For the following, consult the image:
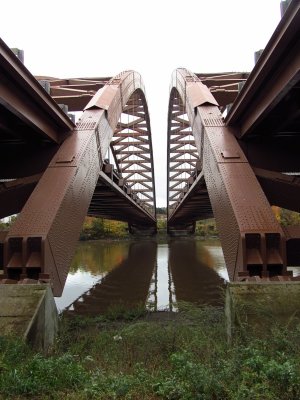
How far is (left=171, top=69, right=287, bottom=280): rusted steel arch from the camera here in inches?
250

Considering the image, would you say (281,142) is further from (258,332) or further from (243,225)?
(258,332)

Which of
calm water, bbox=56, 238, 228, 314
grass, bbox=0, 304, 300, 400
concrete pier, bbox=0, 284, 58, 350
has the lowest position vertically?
calm water, bbox=56, 238, 228, 314

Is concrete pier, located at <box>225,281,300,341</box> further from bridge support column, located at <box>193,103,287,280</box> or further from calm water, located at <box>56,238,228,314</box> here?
calm water, located at <box>56,238,228,314</box>

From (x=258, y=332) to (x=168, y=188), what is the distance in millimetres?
44131

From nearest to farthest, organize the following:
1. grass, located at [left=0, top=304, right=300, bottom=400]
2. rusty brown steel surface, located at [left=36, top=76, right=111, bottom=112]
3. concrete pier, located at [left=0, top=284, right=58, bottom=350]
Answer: grass, located at [left=0, top=304, right=300, bottom=400] < concrete pier, located at [left=0, top=284, right=58, bottom=350] < rusty brown steel surface, located at [left=36, top=76, right=111, bottom=112]

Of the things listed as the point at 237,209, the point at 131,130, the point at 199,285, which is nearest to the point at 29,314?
the point at 237,209

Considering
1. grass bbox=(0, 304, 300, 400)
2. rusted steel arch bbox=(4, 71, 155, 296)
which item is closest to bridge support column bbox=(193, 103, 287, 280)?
grass bbox=(0, 304, 300, 400)

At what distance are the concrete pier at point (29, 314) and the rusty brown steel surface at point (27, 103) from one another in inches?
143

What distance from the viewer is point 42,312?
4734 millimetres

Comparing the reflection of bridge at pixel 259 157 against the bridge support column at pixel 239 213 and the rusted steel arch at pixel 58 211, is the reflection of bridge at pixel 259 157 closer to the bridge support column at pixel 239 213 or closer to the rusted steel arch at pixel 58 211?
the bridge support column at pixel 239 213

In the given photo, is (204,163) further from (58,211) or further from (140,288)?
(140,288)

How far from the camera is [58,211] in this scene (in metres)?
7.30

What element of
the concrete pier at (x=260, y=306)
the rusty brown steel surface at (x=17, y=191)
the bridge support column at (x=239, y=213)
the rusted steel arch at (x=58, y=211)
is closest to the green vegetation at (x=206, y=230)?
the rusted steel arch at (x=58, y=211)

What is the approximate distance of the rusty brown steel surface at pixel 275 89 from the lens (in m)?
5.96
